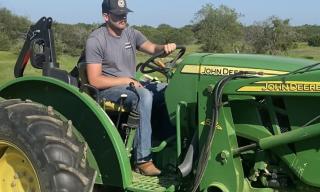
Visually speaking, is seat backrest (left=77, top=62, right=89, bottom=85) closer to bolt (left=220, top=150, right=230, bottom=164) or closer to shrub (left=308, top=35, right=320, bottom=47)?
bolt (left=220, top=150, right=230, bottom=164)

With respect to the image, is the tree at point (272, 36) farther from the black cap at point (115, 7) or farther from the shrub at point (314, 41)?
the black cap at point (115, 7)

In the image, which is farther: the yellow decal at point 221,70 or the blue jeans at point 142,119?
the blue jeans at point 142,119

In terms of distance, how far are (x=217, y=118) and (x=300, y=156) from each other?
0.68 m

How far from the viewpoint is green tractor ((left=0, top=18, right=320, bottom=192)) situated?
415 centimetres

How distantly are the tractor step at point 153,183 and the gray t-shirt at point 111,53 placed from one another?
1.09m

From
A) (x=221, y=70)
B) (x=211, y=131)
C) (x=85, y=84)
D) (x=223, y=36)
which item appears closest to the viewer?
(x=211, y=131)

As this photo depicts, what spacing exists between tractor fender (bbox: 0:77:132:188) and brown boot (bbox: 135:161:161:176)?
30 cm

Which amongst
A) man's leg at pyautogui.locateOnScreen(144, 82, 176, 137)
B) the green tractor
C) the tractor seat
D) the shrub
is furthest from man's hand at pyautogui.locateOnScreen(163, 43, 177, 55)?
the shrub

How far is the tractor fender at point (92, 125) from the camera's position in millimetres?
4531

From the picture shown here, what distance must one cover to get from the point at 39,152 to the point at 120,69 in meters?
1.36

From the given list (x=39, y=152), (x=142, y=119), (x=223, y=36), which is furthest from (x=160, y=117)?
(x=223, y=36)

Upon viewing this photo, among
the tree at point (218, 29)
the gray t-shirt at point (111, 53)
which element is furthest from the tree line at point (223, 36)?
the gray t-shirt at point (111, 53)

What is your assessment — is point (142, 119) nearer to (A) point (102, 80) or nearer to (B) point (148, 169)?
(B) point (148, 169)

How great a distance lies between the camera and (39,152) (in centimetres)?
435
